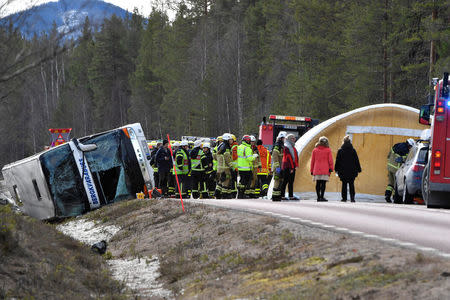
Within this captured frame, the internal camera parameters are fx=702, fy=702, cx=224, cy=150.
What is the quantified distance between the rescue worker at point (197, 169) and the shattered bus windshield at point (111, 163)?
8.85ft

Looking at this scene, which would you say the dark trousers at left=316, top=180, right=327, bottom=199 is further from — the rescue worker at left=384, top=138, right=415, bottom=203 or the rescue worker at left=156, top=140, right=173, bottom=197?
the rescue worker at left=156, top=140, right=173, bottom=197

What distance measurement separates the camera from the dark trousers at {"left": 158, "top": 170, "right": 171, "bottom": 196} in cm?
2232

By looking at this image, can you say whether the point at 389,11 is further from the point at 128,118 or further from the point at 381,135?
the point at 128,118

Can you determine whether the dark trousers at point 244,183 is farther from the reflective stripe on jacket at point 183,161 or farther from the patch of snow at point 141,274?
the patch of snow at point 141,274

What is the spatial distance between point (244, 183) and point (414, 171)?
522cm

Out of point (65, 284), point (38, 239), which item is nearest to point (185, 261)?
point (65, 284)

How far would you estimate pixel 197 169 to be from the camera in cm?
2172

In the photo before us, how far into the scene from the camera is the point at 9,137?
8288cm

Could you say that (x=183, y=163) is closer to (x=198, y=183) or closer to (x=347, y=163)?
(x=198, y=183)

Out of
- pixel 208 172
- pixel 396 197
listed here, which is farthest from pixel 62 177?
pixel 396 197

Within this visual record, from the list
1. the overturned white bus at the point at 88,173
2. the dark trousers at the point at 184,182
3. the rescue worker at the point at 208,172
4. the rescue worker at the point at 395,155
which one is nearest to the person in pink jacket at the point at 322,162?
the rescue worker at the point at 395,155

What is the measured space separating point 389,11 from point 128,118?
194 ft

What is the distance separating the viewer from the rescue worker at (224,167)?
20.3 meters

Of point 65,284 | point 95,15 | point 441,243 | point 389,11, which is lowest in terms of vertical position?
point 65,284
